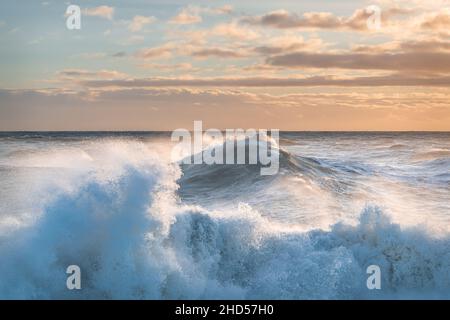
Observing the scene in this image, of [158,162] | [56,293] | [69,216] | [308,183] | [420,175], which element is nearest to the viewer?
[56,293]

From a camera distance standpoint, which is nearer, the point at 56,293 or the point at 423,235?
the point at 56,293

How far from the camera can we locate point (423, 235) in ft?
33.5

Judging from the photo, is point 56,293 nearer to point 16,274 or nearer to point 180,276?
point 16,274

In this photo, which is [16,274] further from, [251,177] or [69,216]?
[251,177]

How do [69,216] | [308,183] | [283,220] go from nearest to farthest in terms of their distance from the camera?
1. [69,216]
2. [283,220]
3. [308,183]

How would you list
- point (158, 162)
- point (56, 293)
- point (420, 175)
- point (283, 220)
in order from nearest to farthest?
1. point (56, 293)
2. point (158, 162)
3. point (283, 220)
4. point (420, 175)

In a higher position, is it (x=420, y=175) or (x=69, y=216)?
(x=420, y=175)

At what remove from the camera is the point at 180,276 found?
8.92 m

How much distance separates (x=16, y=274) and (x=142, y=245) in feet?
6.65
